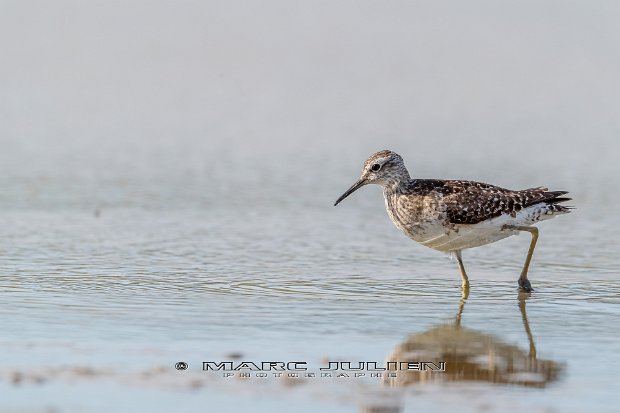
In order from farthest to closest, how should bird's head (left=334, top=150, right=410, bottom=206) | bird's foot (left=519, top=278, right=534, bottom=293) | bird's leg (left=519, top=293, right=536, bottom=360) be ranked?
1. bird's head (left=334, top=150, right=410, bottom=206)
2. bird's foot (left=519, top=278, right=534, bottom=293)
3. bird's leg (left=519, top=293, right=536, bottom=360)

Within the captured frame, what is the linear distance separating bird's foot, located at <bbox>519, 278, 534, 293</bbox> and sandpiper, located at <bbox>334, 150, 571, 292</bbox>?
5 centimetres

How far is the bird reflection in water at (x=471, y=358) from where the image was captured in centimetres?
842

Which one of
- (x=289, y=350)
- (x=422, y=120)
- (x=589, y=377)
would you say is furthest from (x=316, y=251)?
(x=422, y=120)

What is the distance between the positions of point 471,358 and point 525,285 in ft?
9.86

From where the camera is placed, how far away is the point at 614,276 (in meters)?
12.5

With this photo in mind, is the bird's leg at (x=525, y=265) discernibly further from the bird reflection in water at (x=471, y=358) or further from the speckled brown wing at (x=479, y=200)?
the bird reflection in water at (x=471, y=358)

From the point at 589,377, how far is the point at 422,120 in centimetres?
1570

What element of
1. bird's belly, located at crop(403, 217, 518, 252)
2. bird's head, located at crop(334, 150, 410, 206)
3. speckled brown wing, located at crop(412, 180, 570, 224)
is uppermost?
bird's head, located at crop(334, 150, 410, 206)

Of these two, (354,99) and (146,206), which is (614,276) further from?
(354,99)

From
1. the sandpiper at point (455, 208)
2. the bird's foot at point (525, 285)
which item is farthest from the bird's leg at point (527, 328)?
the sandpiper at point (455, 208)

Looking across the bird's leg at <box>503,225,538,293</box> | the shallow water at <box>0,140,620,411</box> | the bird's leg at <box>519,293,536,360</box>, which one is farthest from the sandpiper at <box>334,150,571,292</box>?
the bird's leg at <box>519,293,536,360</box>

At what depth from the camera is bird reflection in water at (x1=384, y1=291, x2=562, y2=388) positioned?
27.6 ft

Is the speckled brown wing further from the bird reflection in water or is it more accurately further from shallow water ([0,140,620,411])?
A: the bird reflection in water

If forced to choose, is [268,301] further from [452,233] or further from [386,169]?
[386,169]
